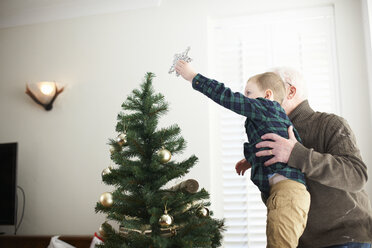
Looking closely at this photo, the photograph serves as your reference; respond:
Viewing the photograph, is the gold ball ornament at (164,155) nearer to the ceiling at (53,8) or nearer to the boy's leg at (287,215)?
the boy's leg at (287,215)

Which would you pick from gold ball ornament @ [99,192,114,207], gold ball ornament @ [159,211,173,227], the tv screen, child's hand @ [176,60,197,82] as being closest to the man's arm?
child's hand @ [176,60,197,82]

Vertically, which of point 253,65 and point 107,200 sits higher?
point 253,65

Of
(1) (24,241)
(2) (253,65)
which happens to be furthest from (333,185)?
(1) (24,241)

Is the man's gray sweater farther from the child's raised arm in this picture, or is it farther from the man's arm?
the child's raised arm

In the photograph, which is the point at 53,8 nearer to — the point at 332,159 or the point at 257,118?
the point at 257,118

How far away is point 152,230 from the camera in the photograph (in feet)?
3.43

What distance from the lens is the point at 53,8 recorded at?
120 inches

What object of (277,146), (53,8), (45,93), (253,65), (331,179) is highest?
(53,8)

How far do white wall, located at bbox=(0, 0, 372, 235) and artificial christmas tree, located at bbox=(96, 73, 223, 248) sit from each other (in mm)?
1398

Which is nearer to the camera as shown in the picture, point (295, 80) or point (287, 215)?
point (287, 215)

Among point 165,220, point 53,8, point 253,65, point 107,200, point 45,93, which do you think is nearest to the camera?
point 165,220

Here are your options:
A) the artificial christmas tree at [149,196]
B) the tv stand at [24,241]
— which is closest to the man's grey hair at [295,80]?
the artificial christmas tree at [149,196]

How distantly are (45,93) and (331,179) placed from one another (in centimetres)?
246

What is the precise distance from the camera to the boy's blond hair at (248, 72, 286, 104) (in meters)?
1.49
